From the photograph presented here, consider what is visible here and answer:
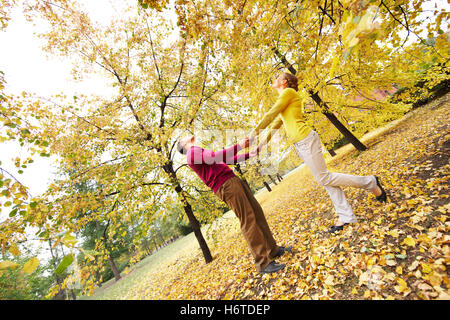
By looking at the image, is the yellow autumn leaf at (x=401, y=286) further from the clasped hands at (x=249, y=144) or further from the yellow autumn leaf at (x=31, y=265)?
the yellow autumn leaf at (x=31, y=265)

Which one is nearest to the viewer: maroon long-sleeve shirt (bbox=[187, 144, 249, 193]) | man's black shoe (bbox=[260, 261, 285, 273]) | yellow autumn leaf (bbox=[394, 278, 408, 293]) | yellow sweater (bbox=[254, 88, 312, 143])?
yellow autumn leaf (bbox=[394, 278, 408, 293])

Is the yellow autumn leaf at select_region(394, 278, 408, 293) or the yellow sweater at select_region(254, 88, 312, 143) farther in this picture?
the yellow sweater at select_region(254, 88, 312, 143)

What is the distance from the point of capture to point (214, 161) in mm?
2350

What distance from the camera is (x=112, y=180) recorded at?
164 inches

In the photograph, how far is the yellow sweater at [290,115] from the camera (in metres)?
2.47

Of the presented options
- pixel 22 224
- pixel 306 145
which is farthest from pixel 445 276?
pixel 22 224

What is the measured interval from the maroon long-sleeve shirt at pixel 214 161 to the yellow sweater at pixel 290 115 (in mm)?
528

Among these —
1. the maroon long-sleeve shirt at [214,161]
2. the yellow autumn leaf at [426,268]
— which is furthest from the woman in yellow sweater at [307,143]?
the yellow autumn leaf at [426,268]

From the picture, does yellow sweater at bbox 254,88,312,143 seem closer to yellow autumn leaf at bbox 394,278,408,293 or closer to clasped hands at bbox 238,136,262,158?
clasped hands at bbox 238,136,262,158

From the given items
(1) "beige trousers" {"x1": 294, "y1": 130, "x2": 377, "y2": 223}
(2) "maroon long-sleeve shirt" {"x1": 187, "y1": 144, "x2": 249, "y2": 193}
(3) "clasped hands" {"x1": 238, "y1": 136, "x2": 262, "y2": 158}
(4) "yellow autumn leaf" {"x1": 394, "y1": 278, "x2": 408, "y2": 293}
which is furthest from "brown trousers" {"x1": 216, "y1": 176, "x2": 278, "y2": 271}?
(4) "yellow autumn leaf" {"x1": 394, "y1": 278, "x2": 408, "y2": 293}

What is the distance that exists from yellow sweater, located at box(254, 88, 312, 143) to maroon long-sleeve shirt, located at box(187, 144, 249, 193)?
53 centimetres

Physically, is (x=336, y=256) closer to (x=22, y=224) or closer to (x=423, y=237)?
(x=423, y=237)

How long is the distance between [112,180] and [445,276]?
543 centimetres

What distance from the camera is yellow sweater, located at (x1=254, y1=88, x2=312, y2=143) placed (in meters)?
2.47
